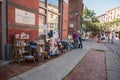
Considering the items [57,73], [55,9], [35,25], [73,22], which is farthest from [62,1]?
[73,22]

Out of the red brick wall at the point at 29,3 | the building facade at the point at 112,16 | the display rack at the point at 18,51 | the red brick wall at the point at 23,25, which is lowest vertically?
the display rack at the point at 18,51

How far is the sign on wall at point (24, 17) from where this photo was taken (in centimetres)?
850

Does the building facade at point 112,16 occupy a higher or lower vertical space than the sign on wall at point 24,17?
higher

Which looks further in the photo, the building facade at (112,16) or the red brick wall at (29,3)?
the building facade at (112,16)

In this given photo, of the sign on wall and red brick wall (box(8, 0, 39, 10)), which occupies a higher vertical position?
red brick wall (box(8, 0, 39, 10))

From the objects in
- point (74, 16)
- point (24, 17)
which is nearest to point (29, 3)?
point (24, 17)

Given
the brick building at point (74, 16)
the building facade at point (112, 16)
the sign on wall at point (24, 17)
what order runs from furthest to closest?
the building facade at point (112, 16), the brick building at point (74, 16), the sign on wall at point (24, 17)

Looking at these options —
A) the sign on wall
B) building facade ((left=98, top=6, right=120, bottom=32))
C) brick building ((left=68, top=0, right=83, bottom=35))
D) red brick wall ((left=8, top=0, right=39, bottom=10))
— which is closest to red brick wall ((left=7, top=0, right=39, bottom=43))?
red brick wall ((left=8, top=0, right=39, bottom=10))

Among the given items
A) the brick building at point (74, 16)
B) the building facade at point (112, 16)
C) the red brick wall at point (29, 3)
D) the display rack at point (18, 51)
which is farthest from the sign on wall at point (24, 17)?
the building facade at point (112, 16)

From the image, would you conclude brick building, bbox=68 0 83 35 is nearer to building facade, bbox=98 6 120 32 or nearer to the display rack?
the display rack

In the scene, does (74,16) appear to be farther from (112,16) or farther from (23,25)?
(112,16)

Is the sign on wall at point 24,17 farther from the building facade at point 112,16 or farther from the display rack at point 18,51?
the building facade at point 112,16

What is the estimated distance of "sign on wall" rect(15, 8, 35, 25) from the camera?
8.50 m

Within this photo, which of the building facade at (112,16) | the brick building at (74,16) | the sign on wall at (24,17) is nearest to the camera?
the sign on wall at (24,17)
